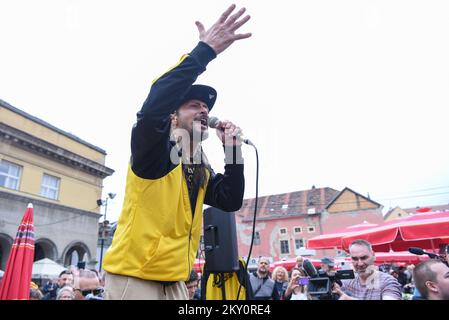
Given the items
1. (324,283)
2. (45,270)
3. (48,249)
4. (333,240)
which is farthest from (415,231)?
(48,249)

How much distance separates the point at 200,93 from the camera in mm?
2107

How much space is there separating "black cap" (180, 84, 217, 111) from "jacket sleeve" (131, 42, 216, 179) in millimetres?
464

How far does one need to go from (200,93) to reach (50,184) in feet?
60.6

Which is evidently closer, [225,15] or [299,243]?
[225,15]

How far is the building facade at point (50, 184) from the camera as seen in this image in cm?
1521

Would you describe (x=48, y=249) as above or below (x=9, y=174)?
below

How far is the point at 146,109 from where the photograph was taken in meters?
1.50

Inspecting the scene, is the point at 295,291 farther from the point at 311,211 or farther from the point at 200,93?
the point at 311,211

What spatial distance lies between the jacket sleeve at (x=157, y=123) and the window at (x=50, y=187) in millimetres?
18362

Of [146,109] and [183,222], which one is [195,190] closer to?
[183,222]

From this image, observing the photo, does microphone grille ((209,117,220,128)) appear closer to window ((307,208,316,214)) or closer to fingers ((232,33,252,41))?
fingers ((232,33,252,41))
